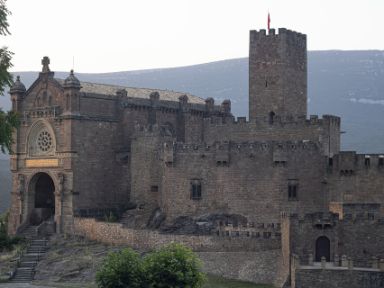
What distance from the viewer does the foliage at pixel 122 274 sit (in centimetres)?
4831

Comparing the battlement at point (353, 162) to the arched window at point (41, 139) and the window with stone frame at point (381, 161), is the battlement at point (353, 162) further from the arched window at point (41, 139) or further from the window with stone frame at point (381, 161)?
the arched window at point (41, 139)

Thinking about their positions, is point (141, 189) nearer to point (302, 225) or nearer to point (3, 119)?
point (302, 225)

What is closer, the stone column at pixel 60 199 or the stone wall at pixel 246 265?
the stone wall at pixel 246 265

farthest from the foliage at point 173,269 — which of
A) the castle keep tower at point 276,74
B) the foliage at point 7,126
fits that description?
the castle keep tower at point 276,74

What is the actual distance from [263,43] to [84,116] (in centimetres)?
1461

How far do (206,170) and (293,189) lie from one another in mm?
6328

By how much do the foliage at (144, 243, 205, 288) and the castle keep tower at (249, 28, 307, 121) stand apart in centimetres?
2225

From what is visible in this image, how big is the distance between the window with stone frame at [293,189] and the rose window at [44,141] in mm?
19679

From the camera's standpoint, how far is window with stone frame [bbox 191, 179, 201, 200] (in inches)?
2601

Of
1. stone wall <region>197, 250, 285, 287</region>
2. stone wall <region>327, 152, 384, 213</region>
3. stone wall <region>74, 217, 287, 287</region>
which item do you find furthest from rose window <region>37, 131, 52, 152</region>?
stone wall <region>327, 152, 384, 213</region>

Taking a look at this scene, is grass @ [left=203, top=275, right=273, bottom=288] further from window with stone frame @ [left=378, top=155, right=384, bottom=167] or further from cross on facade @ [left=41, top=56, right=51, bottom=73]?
cross on facade @ [left=41, top=56, right=51, bottom=73]

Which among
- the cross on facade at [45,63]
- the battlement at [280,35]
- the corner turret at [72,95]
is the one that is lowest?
the corner turret at [72,95]

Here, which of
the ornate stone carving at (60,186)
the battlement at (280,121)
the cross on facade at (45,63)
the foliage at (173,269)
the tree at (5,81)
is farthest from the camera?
the cross on facade at (45,63)

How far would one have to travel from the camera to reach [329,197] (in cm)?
A: 6341
